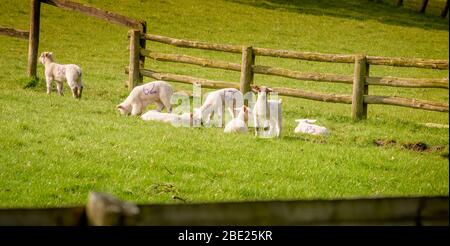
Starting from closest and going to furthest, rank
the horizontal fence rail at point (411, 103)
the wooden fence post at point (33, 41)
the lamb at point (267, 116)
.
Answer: the lamb at point (267, 116) < the horizontal fence rail at point (411, 103) < the wooden fence post at point (33, 41)

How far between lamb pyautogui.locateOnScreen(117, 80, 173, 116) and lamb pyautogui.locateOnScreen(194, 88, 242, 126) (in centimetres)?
94

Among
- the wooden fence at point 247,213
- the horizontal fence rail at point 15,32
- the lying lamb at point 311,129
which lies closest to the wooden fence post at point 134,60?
the horizontal fence rail at point 15,32

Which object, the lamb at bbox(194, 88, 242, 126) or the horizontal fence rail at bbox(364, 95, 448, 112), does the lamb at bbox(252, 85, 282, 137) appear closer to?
the lamb at bbox(194, 88, 242, 126)

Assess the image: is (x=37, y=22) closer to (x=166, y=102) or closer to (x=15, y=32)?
(x=15, y=32)

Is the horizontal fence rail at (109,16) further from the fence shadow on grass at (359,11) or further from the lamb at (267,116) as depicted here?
the fence shadow on grass at (359,11)

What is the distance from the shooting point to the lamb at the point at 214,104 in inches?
480

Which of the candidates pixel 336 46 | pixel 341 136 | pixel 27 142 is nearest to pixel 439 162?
pixel 341 136

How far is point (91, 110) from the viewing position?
42.9 feet

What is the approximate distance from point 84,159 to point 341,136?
187 inches

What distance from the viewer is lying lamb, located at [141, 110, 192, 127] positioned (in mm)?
11852

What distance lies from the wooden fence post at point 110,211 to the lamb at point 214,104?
9.16 m

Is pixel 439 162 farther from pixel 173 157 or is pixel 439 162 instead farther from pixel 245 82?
pixel 245 82

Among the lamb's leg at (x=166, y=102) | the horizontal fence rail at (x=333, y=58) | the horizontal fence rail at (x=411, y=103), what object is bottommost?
the lamb's leg at (x=166, y=102)
